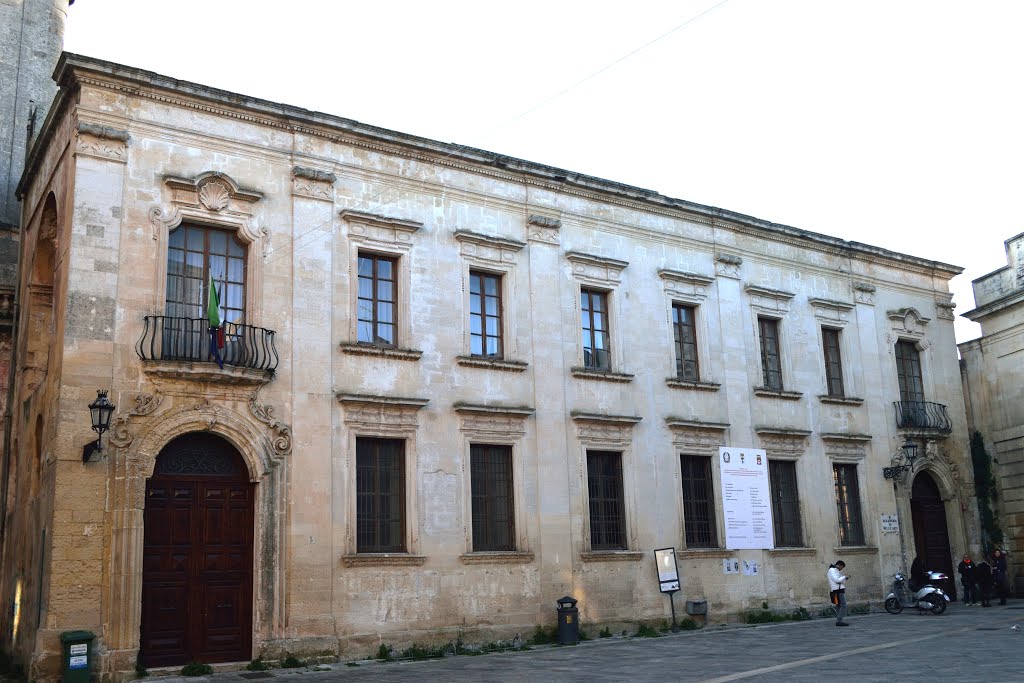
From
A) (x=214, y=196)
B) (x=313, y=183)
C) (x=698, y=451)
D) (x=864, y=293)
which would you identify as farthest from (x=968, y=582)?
(x=214, y=196)

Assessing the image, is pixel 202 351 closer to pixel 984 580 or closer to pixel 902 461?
pixel 902 461

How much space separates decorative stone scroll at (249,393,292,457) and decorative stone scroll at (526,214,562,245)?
7031mm

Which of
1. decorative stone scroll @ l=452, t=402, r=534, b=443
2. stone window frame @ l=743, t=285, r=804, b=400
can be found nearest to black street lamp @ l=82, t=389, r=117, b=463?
decorative stone scroll @ l=452, t=402, r=534, b=443

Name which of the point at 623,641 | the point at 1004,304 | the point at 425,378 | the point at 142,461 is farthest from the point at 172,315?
the point at 1004,304

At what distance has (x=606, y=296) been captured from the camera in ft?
73.0

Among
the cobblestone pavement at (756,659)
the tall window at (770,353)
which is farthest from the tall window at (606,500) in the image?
the tall window at (770,353)

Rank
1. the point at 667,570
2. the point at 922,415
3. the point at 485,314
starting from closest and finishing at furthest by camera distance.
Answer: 1. the point at 485,314
2. the point at 667,570
3. the point at 922,415

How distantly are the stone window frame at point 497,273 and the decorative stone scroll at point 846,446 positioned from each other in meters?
9.35

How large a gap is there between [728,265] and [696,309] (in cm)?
161

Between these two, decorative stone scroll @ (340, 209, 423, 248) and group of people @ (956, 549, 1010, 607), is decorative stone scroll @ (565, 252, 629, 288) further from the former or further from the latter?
group of people @ (956, 549, 1010, 607)

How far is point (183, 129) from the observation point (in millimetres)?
17125

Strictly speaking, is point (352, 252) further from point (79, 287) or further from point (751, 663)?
point (751, 663)

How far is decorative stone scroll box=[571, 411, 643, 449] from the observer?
20688 millimetres

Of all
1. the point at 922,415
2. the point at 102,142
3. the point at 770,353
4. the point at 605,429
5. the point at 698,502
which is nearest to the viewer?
the point at 102,142
